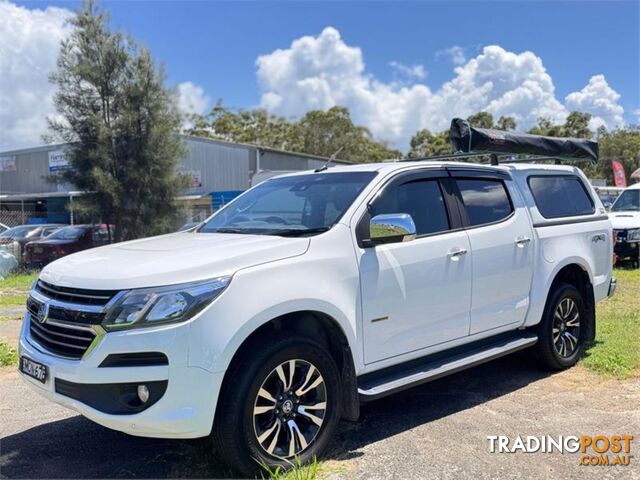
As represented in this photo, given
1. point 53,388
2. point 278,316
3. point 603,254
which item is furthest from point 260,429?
point 603,254

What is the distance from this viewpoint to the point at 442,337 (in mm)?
4328

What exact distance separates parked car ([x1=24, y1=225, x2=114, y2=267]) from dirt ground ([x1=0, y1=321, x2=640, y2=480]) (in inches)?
461

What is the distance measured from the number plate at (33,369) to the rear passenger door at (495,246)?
303cm

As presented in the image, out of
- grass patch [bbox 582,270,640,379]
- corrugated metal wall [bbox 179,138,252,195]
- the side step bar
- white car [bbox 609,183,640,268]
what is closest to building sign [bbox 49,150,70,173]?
corrugated metal wall [bbox 179,138,252,195]

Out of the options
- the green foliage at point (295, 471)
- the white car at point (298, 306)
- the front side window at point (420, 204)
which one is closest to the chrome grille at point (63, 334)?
the white car at point (298, 306)

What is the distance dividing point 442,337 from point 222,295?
191 cm

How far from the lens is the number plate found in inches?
132

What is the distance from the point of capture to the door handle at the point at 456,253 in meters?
4.37

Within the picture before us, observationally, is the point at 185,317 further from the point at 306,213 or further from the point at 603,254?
the point at 603,254

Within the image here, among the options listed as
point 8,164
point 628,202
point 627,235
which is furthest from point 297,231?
point 8,164

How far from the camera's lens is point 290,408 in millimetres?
3467

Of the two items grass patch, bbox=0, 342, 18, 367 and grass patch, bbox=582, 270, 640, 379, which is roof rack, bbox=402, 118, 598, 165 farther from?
grass patch, bbox=0, 342, 18, 367

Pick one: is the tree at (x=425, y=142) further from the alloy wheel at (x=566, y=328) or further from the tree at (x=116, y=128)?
the alloy wheel at (x=566, y=328)

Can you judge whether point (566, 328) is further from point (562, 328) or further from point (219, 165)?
point (219, 165)
